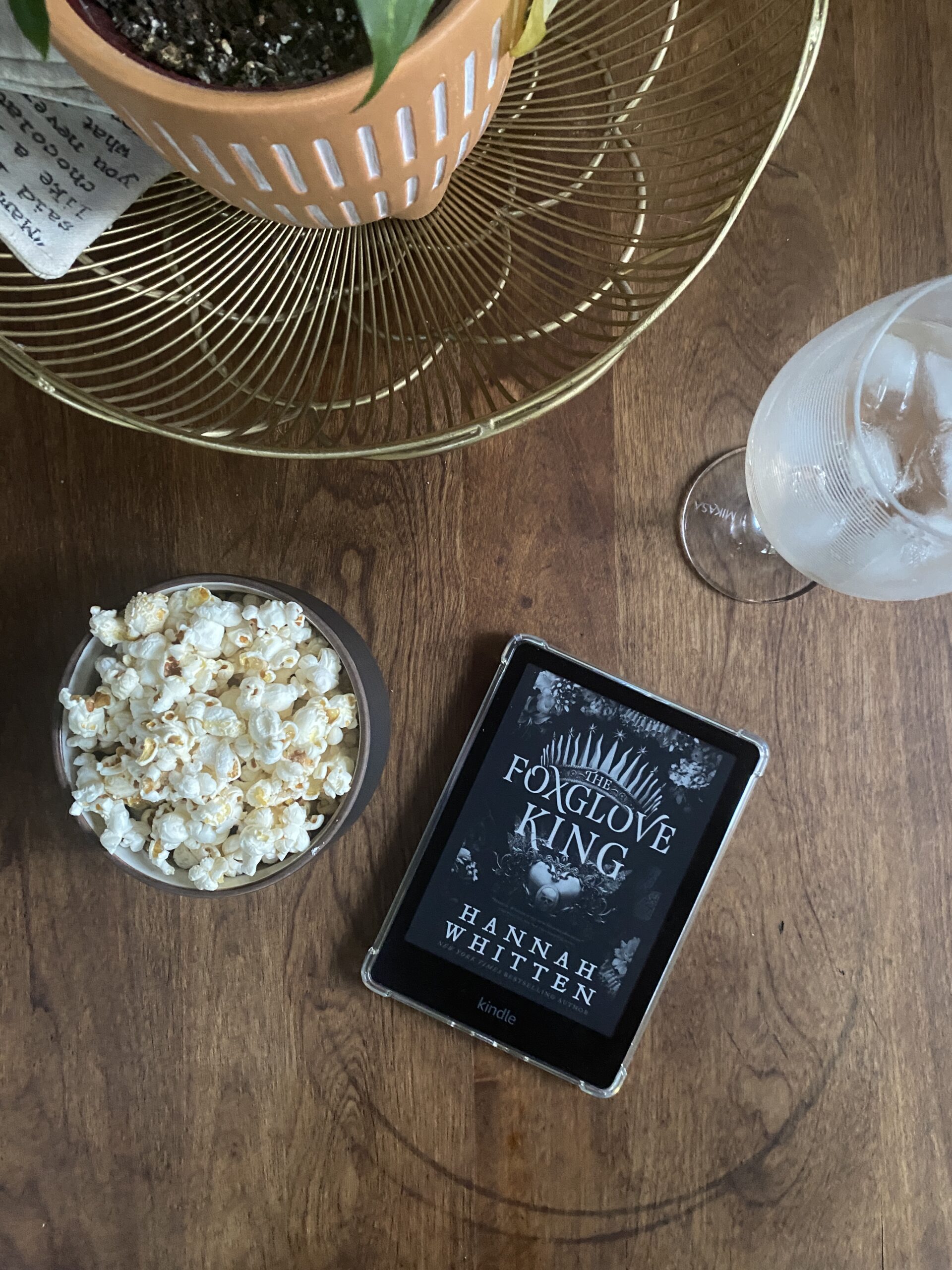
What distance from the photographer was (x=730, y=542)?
21.8 inches

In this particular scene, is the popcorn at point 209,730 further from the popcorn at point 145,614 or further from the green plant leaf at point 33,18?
the green plant leaf at point 33,18

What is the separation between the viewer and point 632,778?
21.3 inches

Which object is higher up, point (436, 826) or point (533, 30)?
point (533, 30)

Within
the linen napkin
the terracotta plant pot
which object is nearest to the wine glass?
the terracotta plant pot

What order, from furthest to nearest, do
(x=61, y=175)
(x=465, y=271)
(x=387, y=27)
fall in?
(x=465, y=271), (x=61, y=175), (x=387, y=27)

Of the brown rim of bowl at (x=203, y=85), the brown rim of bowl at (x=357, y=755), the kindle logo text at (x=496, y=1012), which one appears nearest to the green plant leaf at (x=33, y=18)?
the brown rim of bowl at (x=203, y=85)

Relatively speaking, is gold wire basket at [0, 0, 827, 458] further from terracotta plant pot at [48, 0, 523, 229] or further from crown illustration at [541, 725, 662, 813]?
crown illustration at [541, 725, 662, 813]

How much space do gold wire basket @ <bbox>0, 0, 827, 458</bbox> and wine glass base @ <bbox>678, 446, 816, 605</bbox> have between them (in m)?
0.11

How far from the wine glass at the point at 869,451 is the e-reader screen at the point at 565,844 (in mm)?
153

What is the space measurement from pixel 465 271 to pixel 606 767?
280mm

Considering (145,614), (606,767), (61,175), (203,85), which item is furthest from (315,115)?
(606,767)

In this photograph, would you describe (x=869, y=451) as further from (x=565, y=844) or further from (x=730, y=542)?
(x=565, y=844)

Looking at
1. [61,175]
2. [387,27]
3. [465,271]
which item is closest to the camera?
[387,27]

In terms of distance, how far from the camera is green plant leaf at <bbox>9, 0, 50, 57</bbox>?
10.0 inches
